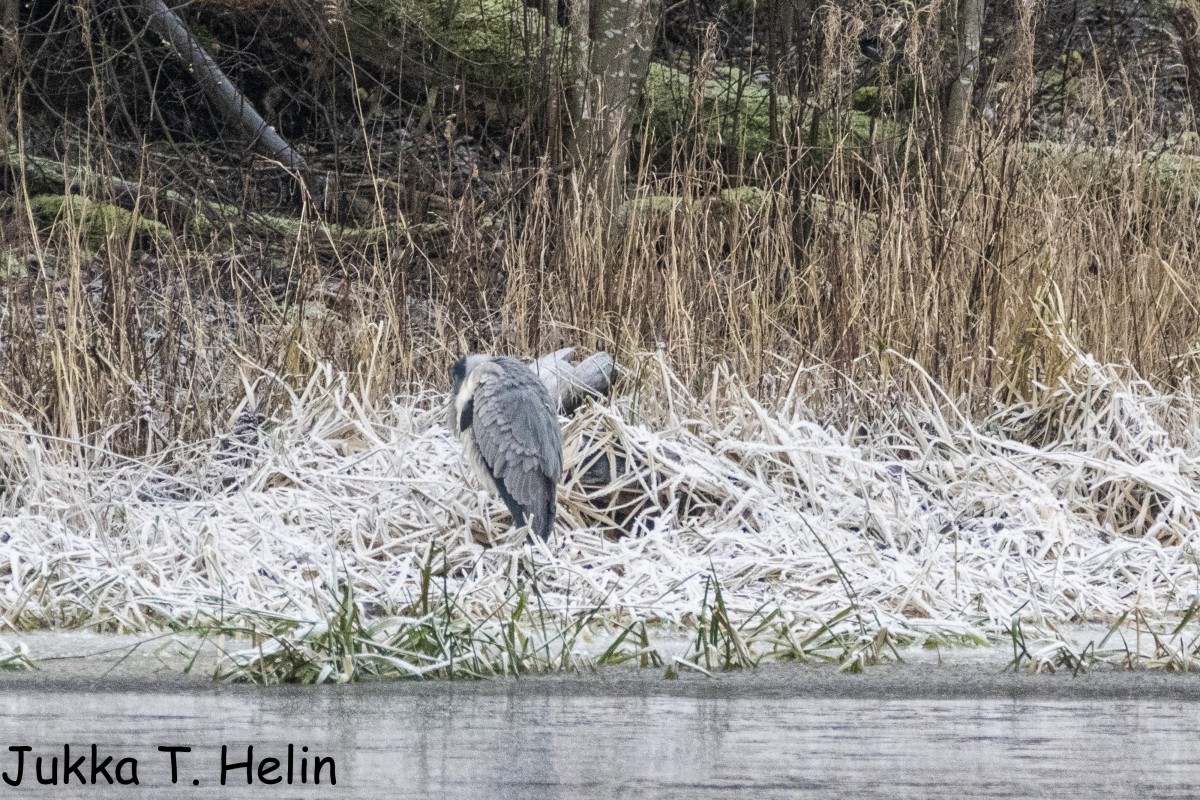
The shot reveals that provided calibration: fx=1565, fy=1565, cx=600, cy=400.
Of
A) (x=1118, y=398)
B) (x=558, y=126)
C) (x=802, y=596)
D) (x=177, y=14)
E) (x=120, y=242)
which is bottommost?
(x=802, y=596)

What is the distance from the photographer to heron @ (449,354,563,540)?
11.8 feet

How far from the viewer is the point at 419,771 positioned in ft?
6.55

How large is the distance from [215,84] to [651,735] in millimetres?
6550

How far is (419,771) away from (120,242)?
3.04 meters

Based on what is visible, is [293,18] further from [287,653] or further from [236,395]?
[287,653]

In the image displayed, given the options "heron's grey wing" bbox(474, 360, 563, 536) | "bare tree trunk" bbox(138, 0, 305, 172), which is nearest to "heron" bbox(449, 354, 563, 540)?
"heron's grey wing" bbox(474, 360, 563, 536)

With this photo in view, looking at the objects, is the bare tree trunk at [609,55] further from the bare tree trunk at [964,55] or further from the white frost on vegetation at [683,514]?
the white frost on vegetation at [683,514]

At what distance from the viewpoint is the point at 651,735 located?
7.41 feet

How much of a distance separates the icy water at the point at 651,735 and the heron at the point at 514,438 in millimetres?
880

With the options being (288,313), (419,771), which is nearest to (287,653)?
(419,771)

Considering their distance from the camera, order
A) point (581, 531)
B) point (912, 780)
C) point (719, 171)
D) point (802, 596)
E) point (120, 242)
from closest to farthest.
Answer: point (912, 780) < point (802, 596) < point (581, 531) < point (120, 242) < point (719, 171)

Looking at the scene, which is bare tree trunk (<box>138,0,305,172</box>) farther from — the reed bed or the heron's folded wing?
the heron's folded wing

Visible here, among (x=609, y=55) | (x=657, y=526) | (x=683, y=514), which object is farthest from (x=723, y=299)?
(x=609, y=55)

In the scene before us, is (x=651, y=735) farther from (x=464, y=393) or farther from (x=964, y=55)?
(x=964, y=55)
